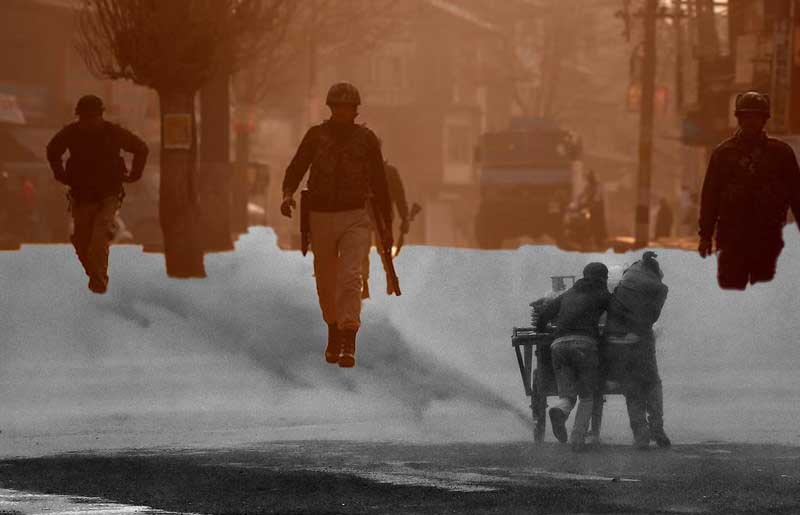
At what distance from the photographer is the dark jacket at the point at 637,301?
49.2ft

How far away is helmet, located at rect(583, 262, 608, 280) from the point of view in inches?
596

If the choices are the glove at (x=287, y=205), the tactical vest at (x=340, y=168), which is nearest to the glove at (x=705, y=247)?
the tactical vest at (x=340, y=168)

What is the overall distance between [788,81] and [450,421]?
963cm

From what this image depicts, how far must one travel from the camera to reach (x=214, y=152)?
104 feet

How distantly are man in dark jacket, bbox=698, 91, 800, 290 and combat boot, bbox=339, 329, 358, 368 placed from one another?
2604mm

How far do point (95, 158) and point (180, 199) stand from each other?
5.97 meters

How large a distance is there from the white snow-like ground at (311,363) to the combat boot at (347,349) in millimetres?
2731

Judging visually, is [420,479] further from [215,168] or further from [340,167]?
[215,168]

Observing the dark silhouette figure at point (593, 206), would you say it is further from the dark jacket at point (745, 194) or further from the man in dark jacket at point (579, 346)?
the dark jacket at point (745, 194)

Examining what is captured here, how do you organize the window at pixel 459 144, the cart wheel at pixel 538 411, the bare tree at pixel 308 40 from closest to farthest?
the cart wheel at pixel 538 411, the bare tree at pixel 308 40, the window at pixel 459 144

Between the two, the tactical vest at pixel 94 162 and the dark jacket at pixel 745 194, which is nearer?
the dark jacket at pixel 745 194

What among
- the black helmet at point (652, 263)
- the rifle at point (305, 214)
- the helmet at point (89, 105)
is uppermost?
the helmet at point (89, 105)

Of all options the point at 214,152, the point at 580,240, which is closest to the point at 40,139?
the point at 580,240

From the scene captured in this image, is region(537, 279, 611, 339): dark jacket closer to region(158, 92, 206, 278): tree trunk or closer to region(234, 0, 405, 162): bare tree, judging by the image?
region(158, 92, 206, 278): tree trunk
